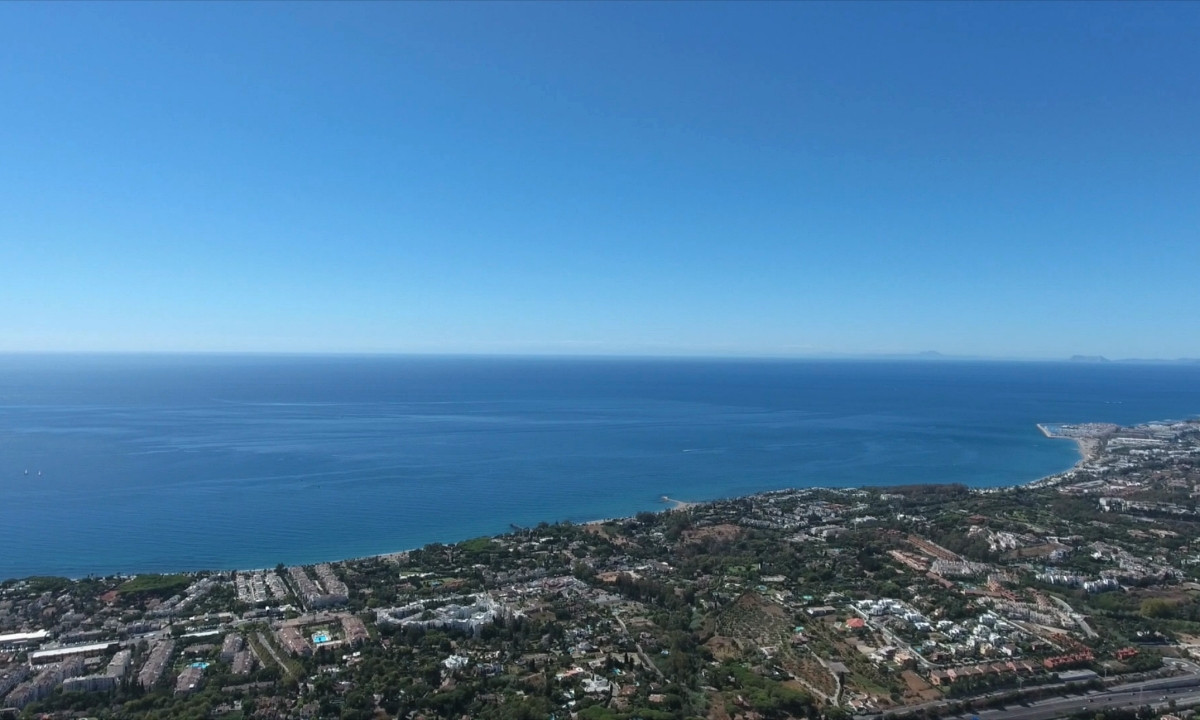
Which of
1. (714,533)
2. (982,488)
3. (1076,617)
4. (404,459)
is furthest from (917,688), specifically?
(404,459)

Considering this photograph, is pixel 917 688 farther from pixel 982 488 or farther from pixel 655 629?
pixel 982 488

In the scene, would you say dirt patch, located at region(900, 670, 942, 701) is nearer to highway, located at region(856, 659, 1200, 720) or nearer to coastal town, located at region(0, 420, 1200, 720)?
coastal town, located at region(0, 420, 1200, 720)

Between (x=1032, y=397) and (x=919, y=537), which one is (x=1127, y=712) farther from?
(x=1032, y=397)

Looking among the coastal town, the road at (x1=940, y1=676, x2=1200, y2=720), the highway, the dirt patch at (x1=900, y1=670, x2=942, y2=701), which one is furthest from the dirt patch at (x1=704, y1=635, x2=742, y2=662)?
the road at (x1=940, y1=676, x2=1200, y2=720)

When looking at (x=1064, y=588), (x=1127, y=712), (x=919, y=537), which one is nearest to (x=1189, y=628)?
(x=1064, y=588)

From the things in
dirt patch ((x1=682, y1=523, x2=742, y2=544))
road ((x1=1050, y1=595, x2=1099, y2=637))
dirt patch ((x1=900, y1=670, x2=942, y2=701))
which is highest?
road ((x1=1050, y1=595, x2=1099, y2=637))
